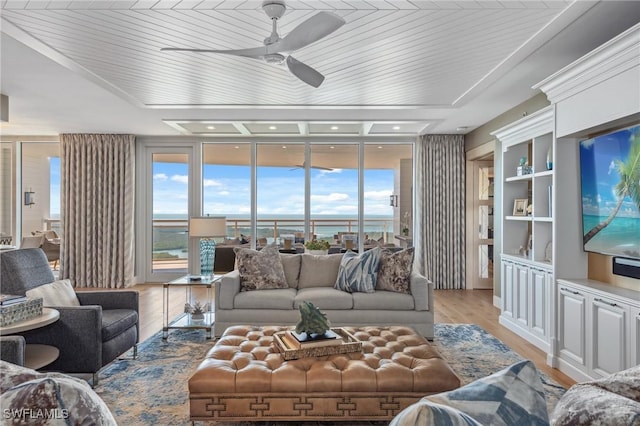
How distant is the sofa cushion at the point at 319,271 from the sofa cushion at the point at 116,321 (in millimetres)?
1806

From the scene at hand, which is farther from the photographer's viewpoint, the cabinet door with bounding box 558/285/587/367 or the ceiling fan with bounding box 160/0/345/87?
the cabinet door with bounding box 558/285/587/367

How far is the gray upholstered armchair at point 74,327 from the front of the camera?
2.97 metres

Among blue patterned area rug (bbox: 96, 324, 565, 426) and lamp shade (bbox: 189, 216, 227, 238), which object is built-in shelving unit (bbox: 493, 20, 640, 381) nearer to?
blue patterned area rug (bbox: 96, 324, 565, 426)

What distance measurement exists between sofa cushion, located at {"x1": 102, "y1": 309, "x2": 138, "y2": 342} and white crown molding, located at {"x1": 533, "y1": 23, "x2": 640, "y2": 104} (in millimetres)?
4189

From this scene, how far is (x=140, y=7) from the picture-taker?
8.70 ft

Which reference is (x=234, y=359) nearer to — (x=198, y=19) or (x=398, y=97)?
(x=198, y=19)

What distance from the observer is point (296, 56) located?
3.62 meters

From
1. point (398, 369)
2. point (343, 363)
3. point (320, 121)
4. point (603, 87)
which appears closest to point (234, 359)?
point (343, 363)

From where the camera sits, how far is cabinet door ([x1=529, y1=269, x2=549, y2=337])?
390cm

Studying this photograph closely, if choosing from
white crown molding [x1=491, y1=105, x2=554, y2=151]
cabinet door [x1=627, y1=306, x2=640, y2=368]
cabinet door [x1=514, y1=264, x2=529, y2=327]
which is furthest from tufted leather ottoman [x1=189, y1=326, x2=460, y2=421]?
white crown molding [x1=491, y1=105, x2=554, y2=151]

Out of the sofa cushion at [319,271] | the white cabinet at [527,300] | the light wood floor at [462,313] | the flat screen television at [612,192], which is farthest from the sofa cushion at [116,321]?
the flat screen television at [612,192]

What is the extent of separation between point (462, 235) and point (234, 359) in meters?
5.62

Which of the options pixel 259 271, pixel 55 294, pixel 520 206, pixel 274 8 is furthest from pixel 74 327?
pixel 520 206

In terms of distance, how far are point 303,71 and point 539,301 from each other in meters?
3.28
